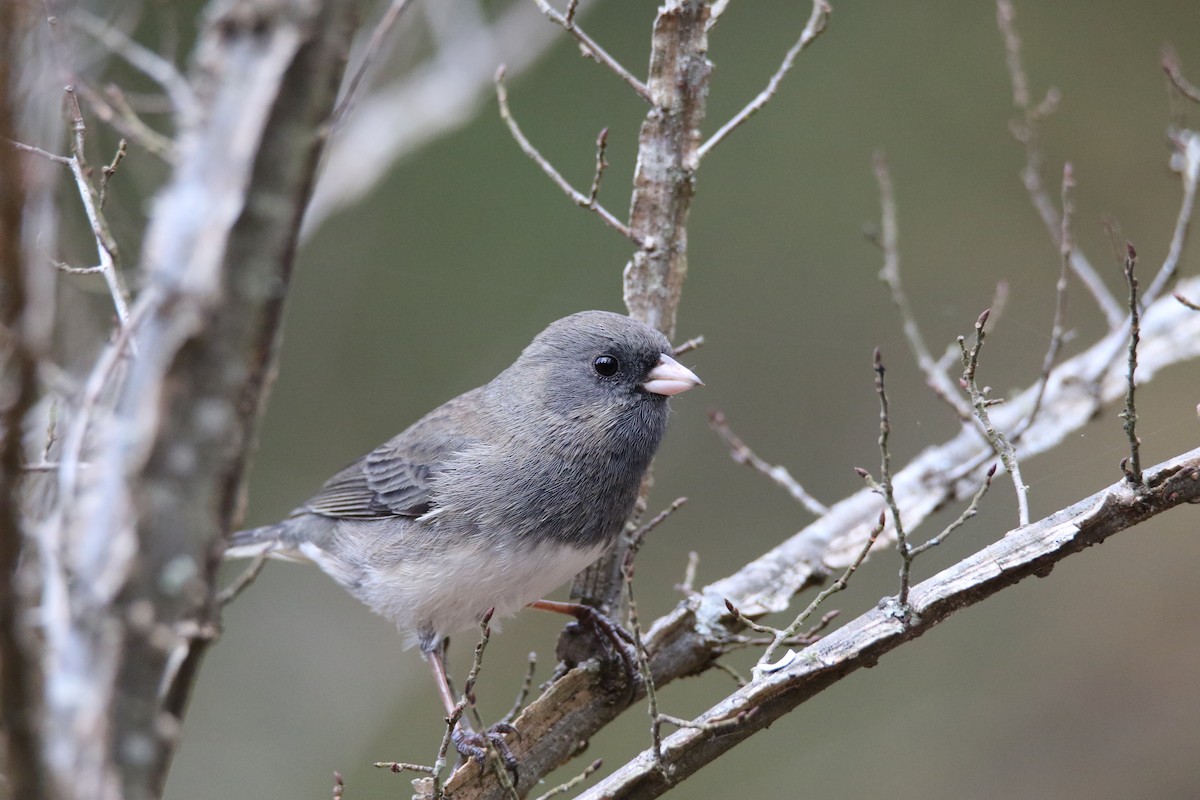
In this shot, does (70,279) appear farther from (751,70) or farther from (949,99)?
Answer: (949,99)

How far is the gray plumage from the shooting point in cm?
269

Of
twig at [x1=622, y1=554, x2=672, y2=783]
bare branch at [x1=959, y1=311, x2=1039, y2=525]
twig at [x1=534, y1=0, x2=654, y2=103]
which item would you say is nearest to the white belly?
twig at [x1=622, y1=554, x2=672, y2=783]

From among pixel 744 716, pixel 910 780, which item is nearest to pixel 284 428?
pixel 910 780

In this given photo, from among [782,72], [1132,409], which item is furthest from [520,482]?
[1132,409]

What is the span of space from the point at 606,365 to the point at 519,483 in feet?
1.36

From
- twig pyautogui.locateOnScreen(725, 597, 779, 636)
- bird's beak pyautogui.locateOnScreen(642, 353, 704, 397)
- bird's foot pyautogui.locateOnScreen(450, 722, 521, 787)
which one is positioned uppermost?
bird's beak pyautogui.locateOnScreen(642, 353, 704, 397)

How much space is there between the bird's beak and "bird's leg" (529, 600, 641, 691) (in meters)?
0.62

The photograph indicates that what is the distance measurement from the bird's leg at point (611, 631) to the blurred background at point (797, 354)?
2.16 metres

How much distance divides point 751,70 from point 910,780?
389 cm

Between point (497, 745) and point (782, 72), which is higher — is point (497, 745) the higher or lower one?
the lower one

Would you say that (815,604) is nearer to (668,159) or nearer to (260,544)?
(668,159)

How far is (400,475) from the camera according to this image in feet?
10.6

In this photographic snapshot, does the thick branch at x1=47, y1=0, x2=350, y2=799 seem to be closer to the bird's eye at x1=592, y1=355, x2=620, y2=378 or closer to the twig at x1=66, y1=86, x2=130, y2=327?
the twig at x1=66, y1=86, x2=130, y2=327

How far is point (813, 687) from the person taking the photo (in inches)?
78.0
